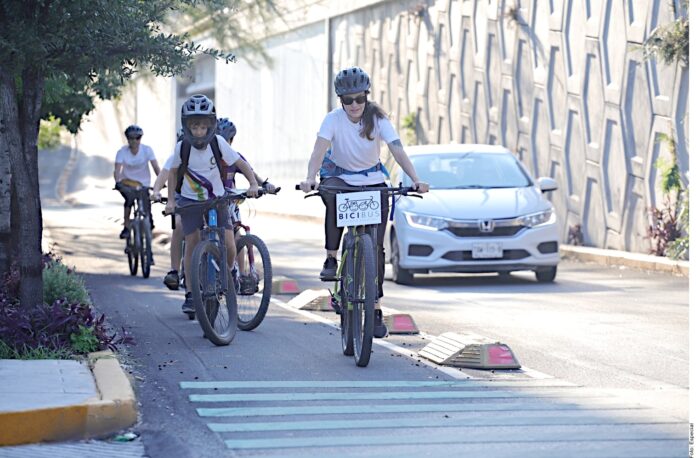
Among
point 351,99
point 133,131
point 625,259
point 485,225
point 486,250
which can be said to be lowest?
point 625,259

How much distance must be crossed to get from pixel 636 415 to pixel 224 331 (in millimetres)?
3856

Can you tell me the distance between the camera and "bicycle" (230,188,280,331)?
430 inches

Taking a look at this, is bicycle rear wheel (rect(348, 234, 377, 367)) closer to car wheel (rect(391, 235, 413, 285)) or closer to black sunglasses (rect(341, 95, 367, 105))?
black sunglasses (rect(341, 95, 367, 105))

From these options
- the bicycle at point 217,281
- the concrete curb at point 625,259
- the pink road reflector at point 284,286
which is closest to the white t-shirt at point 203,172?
the bicycle at point 217,281

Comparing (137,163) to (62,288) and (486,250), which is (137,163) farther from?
(62,288)

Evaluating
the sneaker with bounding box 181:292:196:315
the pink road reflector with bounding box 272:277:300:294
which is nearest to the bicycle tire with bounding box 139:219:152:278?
the pink road reflector with bounding box 272:277:300:294

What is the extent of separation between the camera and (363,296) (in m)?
9.33

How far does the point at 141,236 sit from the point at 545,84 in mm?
8650

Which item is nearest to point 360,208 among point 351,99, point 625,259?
point 351,99

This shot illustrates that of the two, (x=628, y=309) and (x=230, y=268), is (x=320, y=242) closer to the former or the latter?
(x=628, y=309)

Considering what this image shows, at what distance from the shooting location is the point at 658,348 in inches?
406

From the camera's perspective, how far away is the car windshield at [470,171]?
16.7m

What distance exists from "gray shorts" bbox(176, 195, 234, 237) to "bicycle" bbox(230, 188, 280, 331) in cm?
20

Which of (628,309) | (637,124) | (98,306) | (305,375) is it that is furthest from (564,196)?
(305,375)
